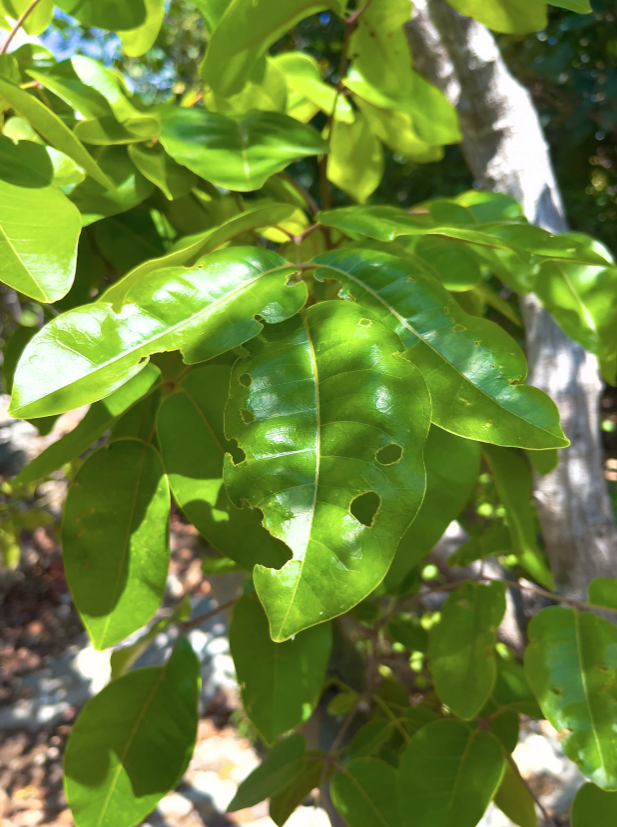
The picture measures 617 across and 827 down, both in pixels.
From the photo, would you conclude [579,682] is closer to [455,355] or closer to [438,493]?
[438,493]

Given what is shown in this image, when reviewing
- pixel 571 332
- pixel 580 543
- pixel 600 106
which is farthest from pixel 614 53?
pixel 571 332

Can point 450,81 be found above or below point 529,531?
above

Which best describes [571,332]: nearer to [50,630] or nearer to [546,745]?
[546,745]

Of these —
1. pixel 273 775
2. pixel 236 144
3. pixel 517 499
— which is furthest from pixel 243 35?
pixel 273 775

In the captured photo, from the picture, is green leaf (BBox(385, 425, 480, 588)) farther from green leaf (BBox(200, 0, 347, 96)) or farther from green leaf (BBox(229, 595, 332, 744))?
green leaf (BBox(200, 0, 347, 96))

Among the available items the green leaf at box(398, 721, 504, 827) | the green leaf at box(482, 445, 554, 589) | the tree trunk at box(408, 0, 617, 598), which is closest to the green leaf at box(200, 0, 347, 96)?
the green leaf at box(482, 445, 554, 589)

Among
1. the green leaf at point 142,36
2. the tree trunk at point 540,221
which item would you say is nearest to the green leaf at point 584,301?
the green leaf at point 142,36

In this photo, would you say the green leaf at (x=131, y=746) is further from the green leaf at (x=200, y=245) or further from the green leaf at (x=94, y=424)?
the green leaf at (x=200, y=245)
